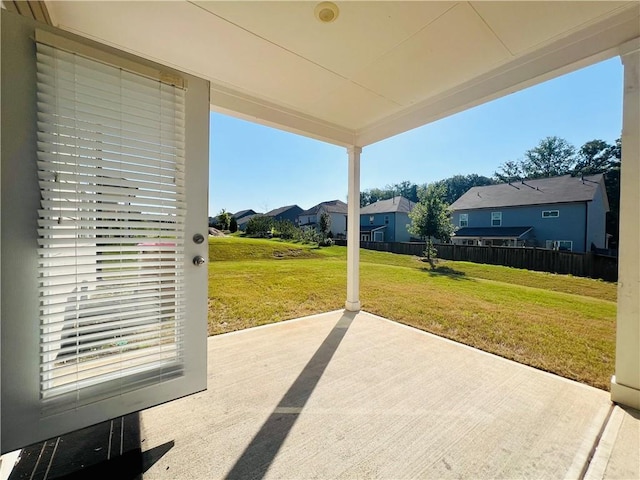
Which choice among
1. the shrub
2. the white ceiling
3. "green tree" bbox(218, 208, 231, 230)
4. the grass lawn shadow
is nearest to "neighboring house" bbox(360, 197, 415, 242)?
the shrub

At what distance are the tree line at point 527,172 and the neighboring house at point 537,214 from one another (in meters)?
0.19

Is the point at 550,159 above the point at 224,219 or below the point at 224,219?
above

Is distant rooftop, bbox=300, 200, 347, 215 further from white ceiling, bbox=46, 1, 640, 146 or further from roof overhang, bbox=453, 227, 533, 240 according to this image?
white ceiling, bbox=46, 1, 640, 146

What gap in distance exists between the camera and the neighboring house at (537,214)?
12.3 feet

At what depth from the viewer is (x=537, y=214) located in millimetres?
5570

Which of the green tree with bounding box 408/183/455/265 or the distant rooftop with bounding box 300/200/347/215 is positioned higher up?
the distant rooftop with bounding box 300/200/347/215

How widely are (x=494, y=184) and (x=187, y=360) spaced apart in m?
7.86

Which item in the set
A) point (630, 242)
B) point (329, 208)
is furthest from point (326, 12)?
point (329, 208)

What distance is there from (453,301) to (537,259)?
1.57 meters

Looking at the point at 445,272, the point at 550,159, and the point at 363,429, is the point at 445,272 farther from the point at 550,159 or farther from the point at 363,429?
the point at 363,429

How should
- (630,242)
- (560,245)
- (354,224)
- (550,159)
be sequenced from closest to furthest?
(630,242) → (354,224) → (560,245) → (550,159)

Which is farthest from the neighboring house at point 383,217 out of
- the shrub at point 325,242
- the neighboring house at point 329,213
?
the shrub at point 325,242

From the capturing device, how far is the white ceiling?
161 centimetres

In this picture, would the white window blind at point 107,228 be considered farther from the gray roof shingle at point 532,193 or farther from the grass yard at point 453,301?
the gray roof shingle at point 532,193
